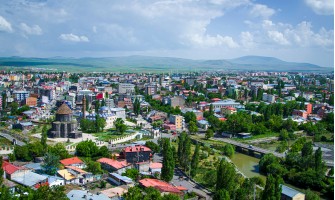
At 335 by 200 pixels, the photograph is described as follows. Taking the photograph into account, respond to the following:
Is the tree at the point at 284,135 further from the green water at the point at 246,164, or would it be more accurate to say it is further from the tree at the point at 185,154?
the tree at the point at 185,154

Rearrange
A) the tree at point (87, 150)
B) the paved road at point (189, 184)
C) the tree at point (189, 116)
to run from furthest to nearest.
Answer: the tree at point (189, 116) < the tree at point (87, 150) < the paved road at point (189, 184)

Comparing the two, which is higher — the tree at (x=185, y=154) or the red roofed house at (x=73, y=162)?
the tree at (x=185, y=154)

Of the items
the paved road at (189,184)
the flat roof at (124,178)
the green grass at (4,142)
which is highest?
the flat roof at (124,178)

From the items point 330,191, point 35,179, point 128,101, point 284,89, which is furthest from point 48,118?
point 284,89

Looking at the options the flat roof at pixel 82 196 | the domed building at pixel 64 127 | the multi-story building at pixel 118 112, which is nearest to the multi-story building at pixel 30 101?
the multi-story building at pixel 118 112

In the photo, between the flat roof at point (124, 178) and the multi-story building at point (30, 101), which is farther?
the multi-story building at point (30, 101)

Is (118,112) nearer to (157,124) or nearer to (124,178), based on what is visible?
(157,124)

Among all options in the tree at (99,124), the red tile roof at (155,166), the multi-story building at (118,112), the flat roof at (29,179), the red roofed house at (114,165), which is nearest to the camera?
the flat roof at (29,179)

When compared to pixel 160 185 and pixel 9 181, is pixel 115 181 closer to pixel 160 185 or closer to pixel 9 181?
pixel 160 185
